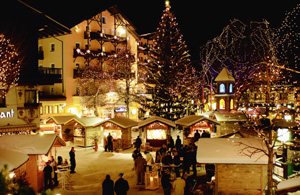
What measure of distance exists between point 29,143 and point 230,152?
28.1 feet

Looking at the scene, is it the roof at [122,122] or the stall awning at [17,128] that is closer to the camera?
the stall awning at [17,128]

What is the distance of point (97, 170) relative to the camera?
1494 cm

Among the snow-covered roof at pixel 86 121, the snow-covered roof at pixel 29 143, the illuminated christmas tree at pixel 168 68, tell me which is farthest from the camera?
the illuminated christmas tree at pixel 168 68

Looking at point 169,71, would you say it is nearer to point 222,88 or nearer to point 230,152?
point 222,88

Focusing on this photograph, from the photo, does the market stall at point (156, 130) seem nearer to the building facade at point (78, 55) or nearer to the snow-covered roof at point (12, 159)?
the snow-covered roof at point (12, 159)

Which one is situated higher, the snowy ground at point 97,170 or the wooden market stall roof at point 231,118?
the wooden market stall roof at point 231,118

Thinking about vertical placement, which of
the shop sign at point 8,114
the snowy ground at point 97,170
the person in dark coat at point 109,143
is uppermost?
the shop sign at point 8,114

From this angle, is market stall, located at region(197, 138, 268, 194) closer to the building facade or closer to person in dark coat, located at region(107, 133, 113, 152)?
person in dark coat, located at region(107, 133, 113, 152)

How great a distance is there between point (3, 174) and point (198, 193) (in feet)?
25.8

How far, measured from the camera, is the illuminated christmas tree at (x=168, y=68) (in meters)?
27.3

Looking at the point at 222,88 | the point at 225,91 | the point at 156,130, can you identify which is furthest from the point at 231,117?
the point at 156,130

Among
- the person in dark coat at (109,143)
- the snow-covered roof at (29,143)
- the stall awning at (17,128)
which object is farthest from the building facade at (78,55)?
the snow-covered roof at (29,143)

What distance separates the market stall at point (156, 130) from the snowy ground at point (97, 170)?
75.2 inches

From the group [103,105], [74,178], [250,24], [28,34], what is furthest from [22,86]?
[250,24]
